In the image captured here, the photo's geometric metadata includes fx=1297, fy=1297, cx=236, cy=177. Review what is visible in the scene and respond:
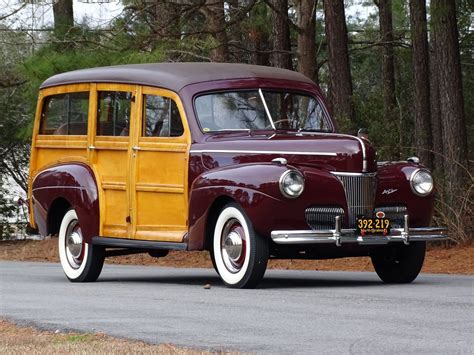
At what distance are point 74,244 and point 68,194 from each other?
0.61 metres

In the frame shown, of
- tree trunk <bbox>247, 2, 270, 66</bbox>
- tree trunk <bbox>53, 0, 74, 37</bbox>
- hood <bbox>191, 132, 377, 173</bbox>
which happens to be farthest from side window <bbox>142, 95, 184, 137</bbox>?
tree trunk <bbox>247, 2, 270, 66</bbox>

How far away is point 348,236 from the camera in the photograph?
41.9ft

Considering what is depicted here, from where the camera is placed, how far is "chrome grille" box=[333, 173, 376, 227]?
13.0 meters

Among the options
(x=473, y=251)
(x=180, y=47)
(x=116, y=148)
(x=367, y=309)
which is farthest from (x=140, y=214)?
(x=180, y=47)

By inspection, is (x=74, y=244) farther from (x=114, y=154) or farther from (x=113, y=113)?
(x=113, y=113)

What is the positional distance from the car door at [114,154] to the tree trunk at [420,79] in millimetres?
9552

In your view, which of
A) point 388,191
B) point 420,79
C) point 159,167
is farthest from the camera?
point 420,79

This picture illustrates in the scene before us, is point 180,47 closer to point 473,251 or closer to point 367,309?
point 473,251

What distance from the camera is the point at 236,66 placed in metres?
15.0

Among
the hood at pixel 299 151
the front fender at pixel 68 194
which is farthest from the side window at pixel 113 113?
the hood at pixel 299 151

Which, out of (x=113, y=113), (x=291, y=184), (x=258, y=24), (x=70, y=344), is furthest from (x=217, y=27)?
(x=70, y=344)

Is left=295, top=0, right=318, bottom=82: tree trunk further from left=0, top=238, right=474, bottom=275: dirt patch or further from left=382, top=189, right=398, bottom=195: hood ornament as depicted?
left=382, top=189, right=398, bottom=195: hood ornament

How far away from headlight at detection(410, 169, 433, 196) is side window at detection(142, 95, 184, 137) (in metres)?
2.57

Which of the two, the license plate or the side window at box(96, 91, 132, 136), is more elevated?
the side window at box(96, 91, 132, 136)
